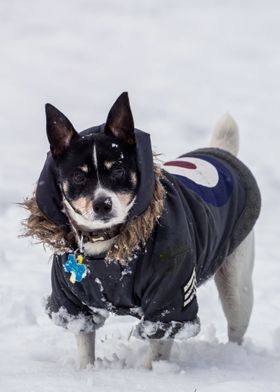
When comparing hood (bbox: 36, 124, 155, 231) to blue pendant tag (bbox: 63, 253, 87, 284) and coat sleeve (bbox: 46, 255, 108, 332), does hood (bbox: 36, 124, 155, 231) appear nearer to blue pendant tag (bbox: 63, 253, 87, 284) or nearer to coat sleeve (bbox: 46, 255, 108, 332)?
blue pendant tag (bbox: 63, 253, 87, 284)

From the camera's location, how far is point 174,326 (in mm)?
3615

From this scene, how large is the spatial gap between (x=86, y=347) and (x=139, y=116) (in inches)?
263

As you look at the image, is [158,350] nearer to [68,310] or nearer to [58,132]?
[68,310]

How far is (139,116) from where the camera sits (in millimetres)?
10320

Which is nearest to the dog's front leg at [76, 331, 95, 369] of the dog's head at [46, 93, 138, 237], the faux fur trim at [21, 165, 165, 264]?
the faux fur trim at [21, 165, 165, 264]

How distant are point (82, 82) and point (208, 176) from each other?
7654 millimetres

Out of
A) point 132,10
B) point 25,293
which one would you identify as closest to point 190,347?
point 25,293

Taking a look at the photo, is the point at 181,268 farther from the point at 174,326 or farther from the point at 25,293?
the point at 25,293

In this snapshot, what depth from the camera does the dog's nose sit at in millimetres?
3307

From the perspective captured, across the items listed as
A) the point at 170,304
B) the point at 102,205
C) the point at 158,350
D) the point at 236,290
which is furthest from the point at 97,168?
the point at 236,290

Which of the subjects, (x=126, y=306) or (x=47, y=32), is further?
(x=47, y=32)

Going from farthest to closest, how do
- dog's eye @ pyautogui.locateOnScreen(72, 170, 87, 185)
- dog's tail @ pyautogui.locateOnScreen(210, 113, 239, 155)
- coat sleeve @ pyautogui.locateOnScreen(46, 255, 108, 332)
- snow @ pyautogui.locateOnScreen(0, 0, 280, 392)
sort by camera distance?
1. dog's tail @ pyautogui.locateOnScreen(210, 113, 239, 155)
2. coat sleeve @ pyautogui.locateOnScreen(46, 255, 108, 332)
3. snow @ pyautogui.locateOnScreen(0, 0, 280, 392)
4. dog's eye @ pyautogui.locateOnScreen(72, 170, 87, 185)

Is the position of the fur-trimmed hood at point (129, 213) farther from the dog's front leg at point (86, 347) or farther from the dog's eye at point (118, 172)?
the dog's front leg at point (86, 347)

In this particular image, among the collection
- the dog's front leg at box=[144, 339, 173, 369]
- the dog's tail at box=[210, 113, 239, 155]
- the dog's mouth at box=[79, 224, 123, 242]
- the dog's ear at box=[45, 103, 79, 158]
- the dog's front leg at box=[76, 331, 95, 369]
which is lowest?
the dog's front leg at box=[76, 331, 95, 369]
